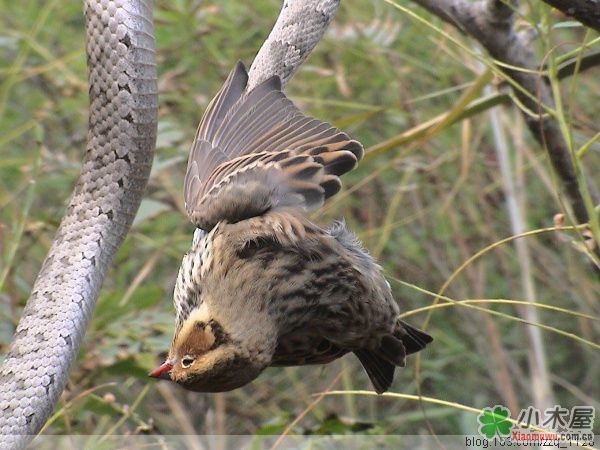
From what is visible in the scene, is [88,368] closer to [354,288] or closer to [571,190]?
[354,288]

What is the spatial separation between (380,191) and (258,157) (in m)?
2.15

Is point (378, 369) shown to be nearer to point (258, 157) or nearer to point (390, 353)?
point (390, 353)

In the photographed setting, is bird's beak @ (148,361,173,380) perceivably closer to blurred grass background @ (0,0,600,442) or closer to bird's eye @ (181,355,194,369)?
bird's eye @ (181,355,194,369)

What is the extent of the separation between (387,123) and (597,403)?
146 centimetres

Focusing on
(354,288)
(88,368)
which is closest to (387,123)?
(88,368)

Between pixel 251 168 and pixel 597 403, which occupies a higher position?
pixel 251 168

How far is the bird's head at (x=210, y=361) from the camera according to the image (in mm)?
2135


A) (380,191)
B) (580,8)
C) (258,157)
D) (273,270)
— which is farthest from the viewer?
(380,191)

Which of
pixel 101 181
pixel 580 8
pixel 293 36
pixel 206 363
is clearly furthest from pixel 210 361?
pixel 580 8

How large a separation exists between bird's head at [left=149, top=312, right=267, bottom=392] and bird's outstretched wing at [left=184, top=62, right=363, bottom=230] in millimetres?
336

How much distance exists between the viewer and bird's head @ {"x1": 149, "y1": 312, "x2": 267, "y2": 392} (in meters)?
2.13

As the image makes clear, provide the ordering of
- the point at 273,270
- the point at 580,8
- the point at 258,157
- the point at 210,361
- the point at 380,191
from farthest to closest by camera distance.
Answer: the point at 380,191 → the point at 258,157 → the point at 273,270 → the point at 210,361 → the point at 580,8

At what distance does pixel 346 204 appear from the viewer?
4.40 meters

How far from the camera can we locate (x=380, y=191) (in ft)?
15.1
